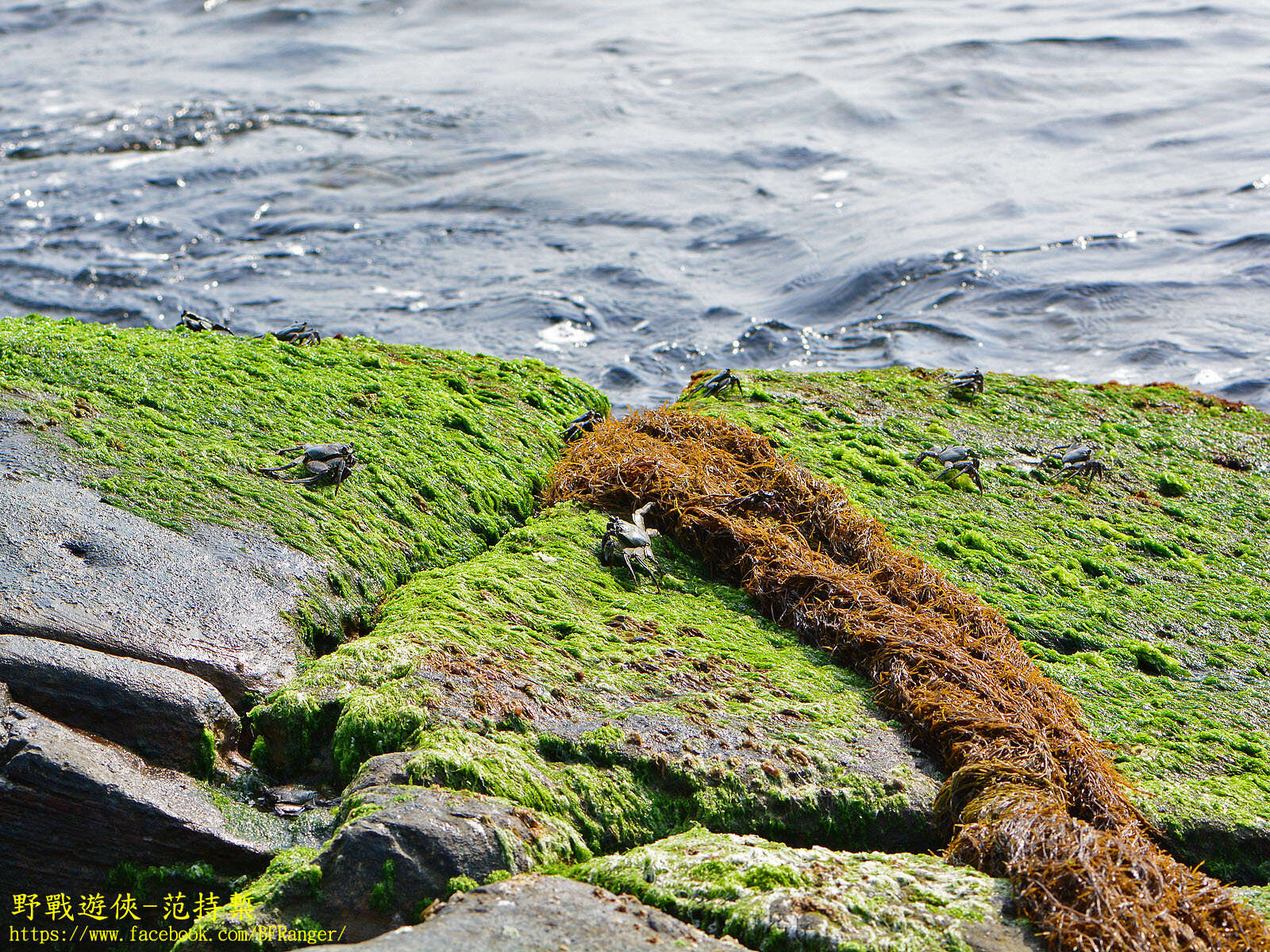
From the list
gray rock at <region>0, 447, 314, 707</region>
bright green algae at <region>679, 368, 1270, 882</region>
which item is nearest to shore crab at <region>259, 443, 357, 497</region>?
gray rock at <region>0, 447, 314, 707</region>

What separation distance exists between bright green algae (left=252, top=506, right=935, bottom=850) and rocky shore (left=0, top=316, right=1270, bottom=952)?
0.04 ft

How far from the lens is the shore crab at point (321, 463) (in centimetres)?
512

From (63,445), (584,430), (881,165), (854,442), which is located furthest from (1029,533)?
(881,165)

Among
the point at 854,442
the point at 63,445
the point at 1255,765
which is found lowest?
the point at 1255,765

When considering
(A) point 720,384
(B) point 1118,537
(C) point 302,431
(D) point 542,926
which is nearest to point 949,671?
(D) point 542,926

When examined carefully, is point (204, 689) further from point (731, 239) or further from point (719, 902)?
point (731, 239)

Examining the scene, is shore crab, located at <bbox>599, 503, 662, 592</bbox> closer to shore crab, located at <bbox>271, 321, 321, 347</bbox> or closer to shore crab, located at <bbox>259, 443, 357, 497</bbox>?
shore crab, located at <bbox>259, 443, 357, 497</bbox>

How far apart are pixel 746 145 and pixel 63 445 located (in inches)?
653

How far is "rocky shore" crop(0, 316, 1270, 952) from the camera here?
122 inches

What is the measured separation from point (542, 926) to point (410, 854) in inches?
18.5

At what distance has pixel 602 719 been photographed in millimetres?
3834

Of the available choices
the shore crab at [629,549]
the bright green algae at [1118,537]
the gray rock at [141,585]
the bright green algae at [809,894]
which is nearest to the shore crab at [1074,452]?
the bright green algae at [1118,537]

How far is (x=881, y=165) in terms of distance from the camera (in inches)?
736

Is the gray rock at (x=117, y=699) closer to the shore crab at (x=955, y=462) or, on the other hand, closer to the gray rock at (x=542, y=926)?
the gray rock at (x=542, y=926)
